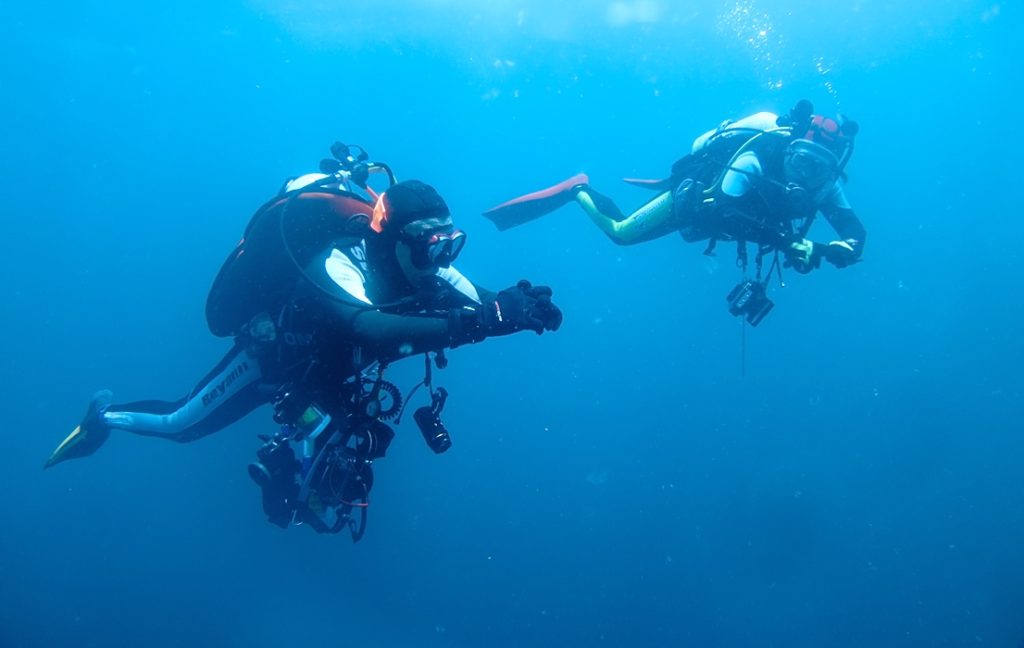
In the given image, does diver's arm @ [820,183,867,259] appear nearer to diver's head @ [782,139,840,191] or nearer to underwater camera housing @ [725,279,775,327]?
diver's head @ [782,139,840,191]

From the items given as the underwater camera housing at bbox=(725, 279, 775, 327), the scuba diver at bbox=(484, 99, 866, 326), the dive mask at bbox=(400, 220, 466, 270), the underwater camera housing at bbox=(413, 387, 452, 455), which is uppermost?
the scuba diver at bbox=(484, 99, 866, 326)

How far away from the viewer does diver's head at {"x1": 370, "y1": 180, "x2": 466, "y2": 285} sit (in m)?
3.34

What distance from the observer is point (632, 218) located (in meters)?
8.06

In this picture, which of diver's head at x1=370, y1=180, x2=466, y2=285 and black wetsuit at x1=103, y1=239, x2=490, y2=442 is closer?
black wetsuit at x1=103, y1=239, x2=490, y2=442

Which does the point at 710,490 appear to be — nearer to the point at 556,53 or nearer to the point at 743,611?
the point at 743,611

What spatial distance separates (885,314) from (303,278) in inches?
1879

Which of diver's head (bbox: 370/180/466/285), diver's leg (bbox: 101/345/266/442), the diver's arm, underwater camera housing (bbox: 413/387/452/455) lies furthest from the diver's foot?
the diver's arm

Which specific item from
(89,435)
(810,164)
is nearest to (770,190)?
(810,164)

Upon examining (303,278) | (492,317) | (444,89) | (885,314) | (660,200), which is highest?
(444,89)

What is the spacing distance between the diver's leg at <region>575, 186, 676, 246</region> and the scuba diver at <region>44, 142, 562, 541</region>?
417 cm

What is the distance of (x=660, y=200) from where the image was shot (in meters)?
7.71

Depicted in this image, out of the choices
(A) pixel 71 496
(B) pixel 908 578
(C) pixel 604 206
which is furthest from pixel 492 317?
(B) pixel 908 578

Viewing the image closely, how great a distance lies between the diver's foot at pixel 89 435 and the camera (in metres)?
6.05

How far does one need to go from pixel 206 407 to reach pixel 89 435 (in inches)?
76.4
